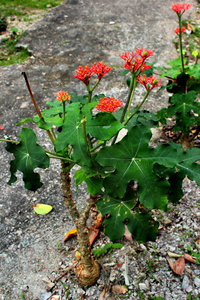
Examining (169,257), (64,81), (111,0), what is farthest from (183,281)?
(111,0)

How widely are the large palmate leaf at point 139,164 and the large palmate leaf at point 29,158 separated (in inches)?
10.2

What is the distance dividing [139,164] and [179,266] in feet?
3.11

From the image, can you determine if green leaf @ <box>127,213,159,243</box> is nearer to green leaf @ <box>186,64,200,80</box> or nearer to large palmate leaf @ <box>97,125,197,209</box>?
large palmate leaf @ <box>97,125,197,209</box>

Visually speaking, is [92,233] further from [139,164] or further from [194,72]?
[194,72]

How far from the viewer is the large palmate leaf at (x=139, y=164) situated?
3.50 feet

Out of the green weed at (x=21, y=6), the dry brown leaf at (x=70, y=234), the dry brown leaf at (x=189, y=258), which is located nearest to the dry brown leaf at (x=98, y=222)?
the dry brown leaf at (x=70, y=234)

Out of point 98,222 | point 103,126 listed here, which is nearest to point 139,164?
point 103,126

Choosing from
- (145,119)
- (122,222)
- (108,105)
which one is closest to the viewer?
(108,105)

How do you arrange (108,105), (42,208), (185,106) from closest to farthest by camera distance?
(108,105)
(185,106)
(42,208)

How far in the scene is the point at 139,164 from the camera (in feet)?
3.64

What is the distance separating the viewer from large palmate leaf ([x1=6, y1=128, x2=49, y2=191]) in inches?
43.8

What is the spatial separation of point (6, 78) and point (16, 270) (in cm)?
274

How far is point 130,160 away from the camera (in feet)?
3.68

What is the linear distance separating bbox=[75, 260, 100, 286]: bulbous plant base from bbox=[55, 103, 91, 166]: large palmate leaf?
0.91 m
